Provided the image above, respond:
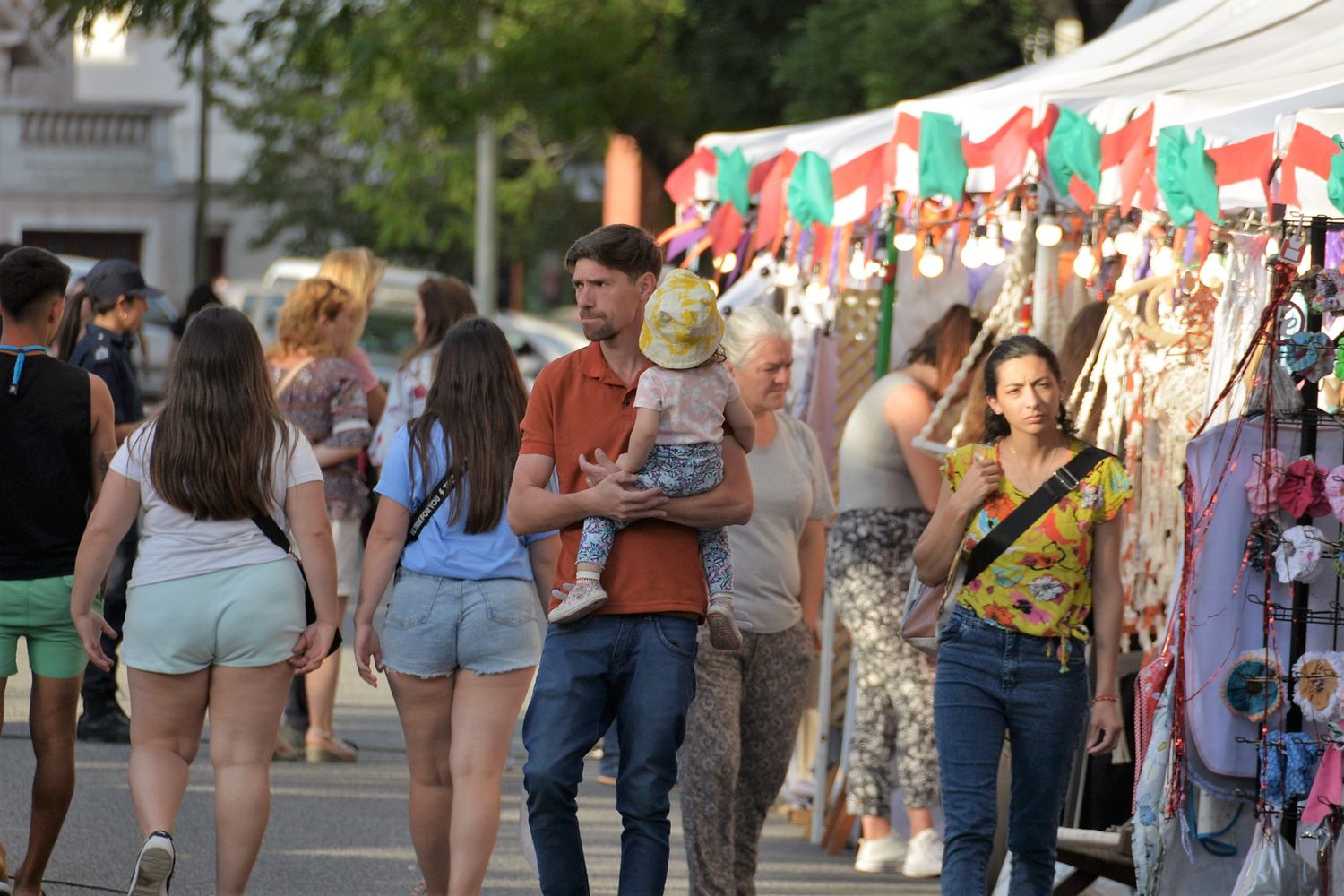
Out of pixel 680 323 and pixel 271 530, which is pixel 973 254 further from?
pixel 271 530

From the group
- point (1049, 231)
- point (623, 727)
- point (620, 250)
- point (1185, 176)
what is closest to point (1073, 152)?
point (1185, 176)

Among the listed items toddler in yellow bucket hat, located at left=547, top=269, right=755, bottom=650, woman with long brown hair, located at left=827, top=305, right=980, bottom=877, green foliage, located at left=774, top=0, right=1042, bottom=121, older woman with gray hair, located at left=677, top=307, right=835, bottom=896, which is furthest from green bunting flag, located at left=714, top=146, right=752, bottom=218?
green foliage, located at left=774, top=0, right=1042, bottom=121

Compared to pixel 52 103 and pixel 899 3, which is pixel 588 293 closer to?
pixel 899 3

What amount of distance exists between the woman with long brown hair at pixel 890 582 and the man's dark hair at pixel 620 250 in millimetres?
2340

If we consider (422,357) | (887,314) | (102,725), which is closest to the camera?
(422,357)

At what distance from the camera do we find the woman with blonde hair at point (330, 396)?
24.5 feet

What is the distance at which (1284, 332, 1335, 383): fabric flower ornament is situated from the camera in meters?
4.69

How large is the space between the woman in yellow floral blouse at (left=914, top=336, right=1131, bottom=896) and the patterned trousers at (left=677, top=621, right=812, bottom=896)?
63cm

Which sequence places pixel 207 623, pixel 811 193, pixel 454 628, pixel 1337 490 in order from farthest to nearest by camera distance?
pixel 811 193 < pixel 454 628 < pixel 207 623 < pixel 1337 490

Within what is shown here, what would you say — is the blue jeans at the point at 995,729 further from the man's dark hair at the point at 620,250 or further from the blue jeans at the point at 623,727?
the man's dark hair at the point at 620,250

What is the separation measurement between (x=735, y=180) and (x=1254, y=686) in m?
3.77

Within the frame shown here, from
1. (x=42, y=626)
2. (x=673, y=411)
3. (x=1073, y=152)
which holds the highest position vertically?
(x=1073, y=152)

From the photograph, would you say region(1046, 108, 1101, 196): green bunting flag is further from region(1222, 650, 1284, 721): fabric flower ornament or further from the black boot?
the black boot

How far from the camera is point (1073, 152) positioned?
226 inches
